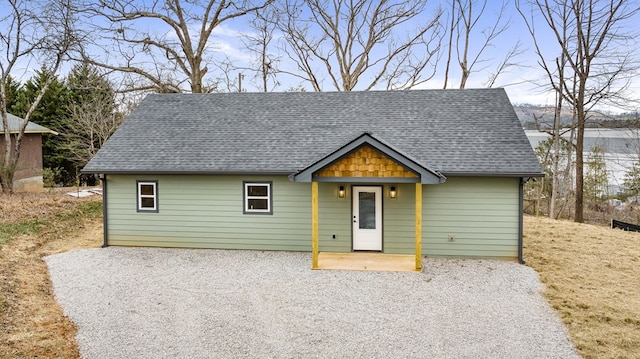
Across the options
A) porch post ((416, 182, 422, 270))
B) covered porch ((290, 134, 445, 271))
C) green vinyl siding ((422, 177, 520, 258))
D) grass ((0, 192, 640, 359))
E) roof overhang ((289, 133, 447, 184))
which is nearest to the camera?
grass ((0, 192, 640, 359))

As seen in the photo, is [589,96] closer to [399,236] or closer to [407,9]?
[407,9]

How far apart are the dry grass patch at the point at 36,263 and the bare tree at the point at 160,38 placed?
25.3 feet

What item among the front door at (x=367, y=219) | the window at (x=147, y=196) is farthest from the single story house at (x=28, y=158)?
the front door at (x=367, y=219)

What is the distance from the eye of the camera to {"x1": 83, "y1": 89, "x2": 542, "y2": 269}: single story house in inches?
400

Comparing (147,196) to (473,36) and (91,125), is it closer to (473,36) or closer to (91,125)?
(91,125)

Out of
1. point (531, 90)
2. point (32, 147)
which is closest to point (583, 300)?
point (531, 90)

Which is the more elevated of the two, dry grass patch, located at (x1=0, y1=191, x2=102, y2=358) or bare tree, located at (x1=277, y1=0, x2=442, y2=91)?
bare tree, located at (x1=277, y1=0, x2=442, y2=91)

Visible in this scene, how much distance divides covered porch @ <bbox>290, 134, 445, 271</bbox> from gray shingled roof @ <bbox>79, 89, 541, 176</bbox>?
110 centimetres

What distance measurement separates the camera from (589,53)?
59.4 feet

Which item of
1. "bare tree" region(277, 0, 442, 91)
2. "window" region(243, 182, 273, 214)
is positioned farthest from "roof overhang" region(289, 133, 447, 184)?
"bare tree" region(277, 0, 442, 91)

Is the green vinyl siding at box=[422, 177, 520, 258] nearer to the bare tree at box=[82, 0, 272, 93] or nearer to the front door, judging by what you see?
the front door

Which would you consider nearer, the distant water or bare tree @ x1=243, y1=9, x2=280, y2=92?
the distant water

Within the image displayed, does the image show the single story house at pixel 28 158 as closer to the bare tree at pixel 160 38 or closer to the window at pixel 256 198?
the bare tree at pixel 160 38

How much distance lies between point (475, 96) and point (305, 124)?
5153 mm
